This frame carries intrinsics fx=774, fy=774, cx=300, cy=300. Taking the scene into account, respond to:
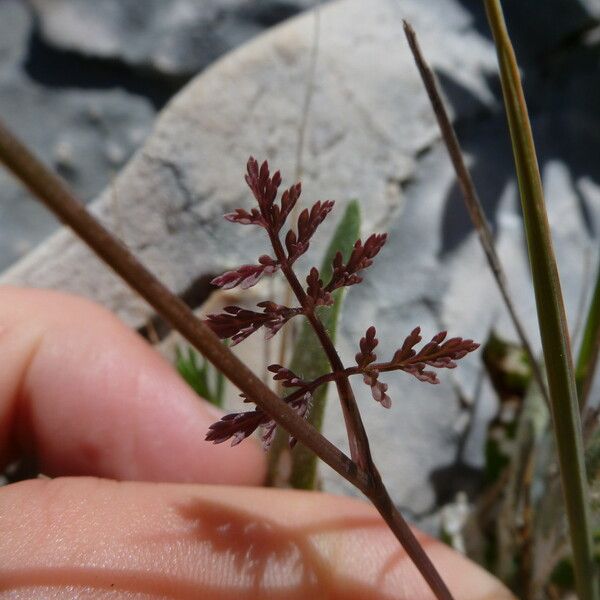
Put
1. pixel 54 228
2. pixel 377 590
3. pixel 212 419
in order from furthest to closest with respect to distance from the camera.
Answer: pixel 54 228
pixel 212 419
pixel 377 590

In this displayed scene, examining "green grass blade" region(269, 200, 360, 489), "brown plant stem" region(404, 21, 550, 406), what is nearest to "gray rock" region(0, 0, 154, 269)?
"green grass blade" region(269, 200, 360, 489)

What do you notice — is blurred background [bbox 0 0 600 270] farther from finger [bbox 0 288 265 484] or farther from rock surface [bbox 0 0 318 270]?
finger [bbox 0 288 265 484]

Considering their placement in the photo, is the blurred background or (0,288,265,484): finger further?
the blurred background

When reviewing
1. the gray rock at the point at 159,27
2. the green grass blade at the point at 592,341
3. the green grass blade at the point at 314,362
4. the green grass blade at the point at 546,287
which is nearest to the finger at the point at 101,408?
the green grass blade at the point at 314,362

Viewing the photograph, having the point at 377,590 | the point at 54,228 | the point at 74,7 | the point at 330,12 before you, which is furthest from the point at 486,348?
the point at 74,7

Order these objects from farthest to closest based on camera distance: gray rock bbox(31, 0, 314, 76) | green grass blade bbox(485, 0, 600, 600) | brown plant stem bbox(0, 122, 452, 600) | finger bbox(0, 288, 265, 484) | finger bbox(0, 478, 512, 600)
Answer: gray rock bbox(31, 0, 314, 76) < finger bbox(0, 288, 265, 484) < finger bbox(0, 478, 512, 600) < green grass blade bbox(485, 0, 600, 600) < brown plant stem bbox(0, 122, 452, 600)

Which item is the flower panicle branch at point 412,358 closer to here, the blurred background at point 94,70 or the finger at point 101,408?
the finger at point 101,408

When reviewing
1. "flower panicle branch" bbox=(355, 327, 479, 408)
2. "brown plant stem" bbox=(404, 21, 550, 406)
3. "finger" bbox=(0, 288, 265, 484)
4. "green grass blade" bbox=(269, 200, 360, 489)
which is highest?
"brown plant stem" bbox=(404, 21, 550, 406)

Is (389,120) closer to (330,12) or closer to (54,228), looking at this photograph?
(330,12)
